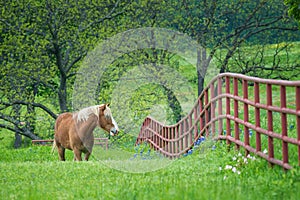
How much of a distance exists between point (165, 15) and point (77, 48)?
4.38 metres

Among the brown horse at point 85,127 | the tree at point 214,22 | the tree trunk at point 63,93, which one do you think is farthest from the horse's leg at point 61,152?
the tree at point 214,22

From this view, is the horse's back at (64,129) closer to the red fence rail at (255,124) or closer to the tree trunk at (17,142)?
the red fence rail at (255,124)

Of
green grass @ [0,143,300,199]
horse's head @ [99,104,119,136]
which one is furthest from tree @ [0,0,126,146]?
green grass @ [0,143,300,199]

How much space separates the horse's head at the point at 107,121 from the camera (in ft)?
54.6

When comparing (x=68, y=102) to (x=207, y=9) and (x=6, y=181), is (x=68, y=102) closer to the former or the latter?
(x=207, y=9)

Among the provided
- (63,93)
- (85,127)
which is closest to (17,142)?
(63,93)

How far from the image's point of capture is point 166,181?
28.1 ft

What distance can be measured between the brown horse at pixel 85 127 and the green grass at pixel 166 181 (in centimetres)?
424

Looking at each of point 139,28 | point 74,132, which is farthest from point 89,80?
point 74,132

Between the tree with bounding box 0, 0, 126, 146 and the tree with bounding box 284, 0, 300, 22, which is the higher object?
the tree with bounding box 0, 0, 126, 146

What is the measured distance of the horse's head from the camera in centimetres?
1666

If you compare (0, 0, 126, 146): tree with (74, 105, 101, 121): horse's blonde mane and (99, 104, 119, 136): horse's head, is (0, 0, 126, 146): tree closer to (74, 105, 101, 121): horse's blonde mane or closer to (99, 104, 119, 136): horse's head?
(74, 105, 101, 121): horse's blonde mane

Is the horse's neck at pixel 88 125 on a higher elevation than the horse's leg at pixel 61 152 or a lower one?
higher

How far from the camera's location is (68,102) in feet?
96.6
